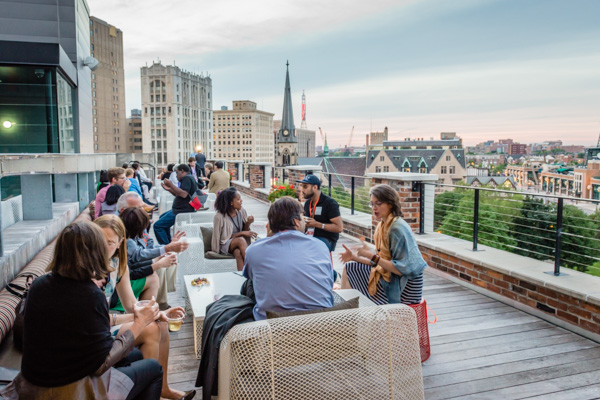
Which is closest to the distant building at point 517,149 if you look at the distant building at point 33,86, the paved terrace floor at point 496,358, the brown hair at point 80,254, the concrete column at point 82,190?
the distant building at point 33,86

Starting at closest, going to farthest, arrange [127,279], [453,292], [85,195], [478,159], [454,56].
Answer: [127,279] < [453,292] < [85,195] < [454,56] < [478,159]

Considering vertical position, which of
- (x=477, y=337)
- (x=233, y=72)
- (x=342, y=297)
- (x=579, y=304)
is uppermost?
(x=233, y=72)

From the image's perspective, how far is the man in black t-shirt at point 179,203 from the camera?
6012 millimetres

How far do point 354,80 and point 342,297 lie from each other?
327 feet

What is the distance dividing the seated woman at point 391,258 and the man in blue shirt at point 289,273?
0.74 m

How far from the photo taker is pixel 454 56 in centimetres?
8544

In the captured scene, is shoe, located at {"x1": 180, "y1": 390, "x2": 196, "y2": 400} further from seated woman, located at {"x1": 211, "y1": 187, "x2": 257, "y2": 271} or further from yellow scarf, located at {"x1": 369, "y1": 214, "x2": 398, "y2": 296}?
seated woman, located at {"x1": 211, "y1": 187, "x2": 257, "y2": 271}

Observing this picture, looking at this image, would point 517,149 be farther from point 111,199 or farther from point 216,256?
point 216,256

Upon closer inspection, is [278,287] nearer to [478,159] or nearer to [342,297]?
[342,297]

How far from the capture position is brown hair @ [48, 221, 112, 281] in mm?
1729

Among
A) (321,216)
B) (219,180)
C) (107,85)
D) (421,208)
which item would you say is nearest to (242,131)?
(107,85)

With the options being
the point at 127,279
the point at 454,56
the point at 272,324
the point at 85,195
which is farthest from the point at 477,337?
the point at 454,56

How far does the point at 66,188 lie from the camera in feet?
24.5

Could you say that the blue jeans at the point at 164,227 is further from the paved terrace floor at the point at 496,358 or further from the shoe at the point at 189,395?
the shoe at the point at 189,395
